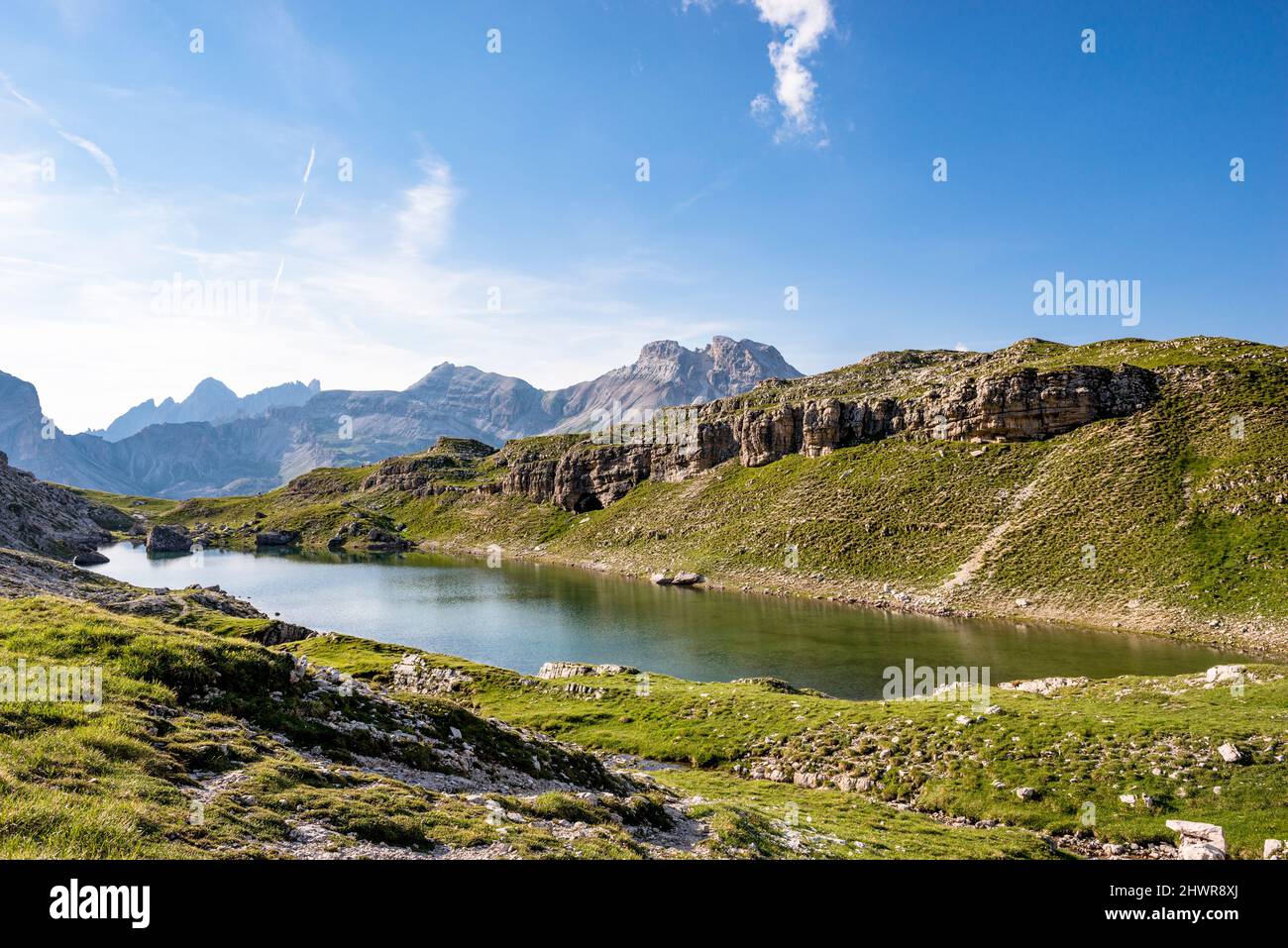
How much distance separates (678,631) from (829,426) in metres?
67.2

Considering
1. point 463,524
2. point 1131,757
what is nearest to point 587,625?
Answer: point 1131,757

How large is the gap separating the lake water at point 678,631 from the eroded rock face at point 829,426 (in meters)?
44.1

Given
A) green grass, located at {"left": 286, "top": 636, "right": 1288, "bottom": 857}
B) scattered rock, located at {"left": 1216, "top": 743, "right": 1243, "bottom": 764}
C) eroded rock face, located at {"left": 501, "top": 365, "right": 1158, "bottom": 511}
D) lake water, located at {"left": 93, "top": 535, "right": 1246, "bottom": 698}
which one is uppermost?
eroded rock face, located at {"left": 501, "top": 365, "right": 1158, "bottom": 511}

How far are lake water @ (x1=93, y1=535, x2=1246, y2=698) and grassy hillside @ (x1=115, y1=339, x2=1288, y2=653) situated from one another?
6535 millimetres

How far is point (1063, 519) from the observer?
7631 cm

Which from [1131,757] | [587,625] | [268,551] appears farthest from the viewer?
[268,551]

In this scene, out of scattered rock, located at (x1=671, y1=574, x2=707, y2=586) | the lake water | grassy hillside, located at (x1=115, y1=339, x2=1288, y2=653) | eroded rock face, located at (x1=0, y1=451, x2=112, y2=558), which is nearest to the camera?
the lake water

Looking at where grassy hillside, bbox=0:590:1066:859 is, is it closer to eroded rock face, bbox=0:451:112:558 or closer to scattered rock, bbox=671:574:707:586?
scattered rock, bbox=671:574:707:586

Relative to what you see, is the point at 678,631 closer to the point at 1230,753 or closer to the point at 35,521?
the point at 1230,753

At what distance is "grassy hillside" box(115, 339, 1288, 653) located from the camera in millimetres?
61156

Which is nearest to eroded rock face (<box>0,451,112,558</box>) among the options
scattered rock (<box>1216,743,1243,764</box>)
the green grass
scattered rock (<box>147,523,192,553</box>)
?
scattered rock (<box>147,523,192,553</box>)

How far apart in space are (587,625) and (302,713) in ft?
194

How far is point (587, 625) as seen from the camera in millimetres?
75688
